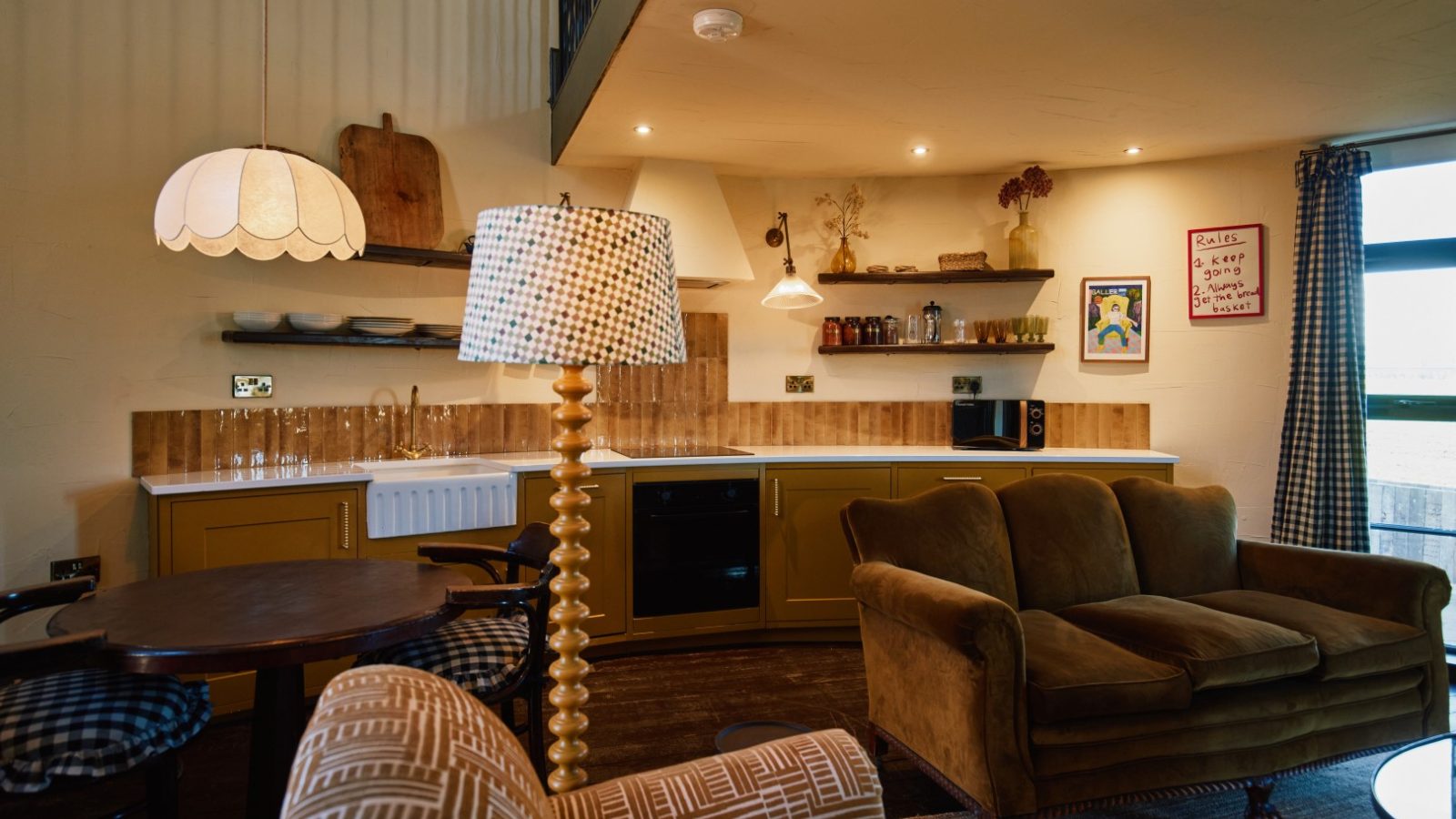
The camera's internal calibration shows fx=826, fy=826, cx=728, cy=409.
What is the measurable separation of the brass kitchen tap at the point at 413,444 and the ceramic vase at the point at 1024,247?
10.6 feet

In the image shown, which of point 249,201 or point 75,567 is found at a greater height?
point 249,201

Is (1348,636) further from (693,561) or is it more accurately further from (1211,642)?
(693,561)

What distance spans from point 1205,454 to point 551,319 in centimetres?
429

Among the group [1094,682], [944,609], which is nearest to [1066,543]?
[1094,682]

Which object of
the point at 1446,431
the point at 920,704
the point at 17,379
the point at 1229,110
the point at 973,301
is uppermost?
the point at 1229,110

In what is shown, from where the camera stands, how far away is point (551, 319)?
49.9 inches

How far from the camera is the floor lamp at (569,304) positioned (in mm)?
1272

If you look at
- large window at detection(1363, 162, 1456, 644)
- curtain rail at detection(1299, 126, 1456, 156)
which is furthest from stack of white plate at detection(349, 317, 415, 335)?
large window at detection(1363, 162, 1456, 644)

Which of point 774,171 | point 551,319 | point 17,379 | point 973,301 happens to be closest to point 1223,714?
point 551,319

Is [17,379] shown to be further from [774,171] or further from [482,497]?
[774,171]

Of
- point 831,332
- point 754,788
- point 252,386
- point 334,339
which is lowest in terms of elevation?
point 754,788

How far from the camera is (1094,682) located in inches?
85.0

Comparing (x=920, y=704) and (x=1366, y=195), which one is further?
(x=1366, y=195)

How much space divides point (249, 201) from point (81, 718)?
4.40 ft
